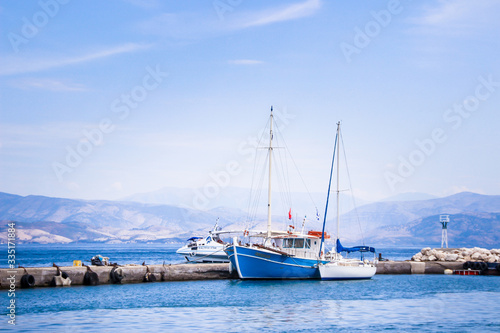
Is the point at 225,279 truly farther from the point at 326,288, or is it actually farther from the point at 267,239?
the point at 326,288

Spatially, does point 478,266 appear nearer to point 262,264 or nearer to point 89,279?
point 262,264

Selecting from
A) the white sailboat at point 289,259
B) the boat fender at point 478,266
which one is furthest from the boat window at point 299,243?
the boat fender at point 478,266

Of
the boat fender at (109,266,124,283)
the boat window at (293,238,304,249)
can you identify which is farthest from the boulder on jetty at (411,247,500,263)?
the boat fender at (109,266,124,283)

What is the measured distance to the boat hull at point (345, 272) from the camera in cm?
5009

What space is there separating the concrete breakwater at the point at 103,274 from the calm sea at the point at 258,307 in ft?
2.85

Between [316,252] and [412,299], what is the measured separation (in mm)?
12422

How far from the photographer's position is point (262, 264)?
158 feet

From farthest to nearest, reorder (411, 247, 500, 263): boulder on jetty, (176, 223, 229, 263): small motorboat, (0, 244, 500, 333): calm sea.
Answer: (411, 247, 500, 263): boulder on jetty → (176, 223, 229, 263): small motorboat → (0, 244, 500, 333): calm sea

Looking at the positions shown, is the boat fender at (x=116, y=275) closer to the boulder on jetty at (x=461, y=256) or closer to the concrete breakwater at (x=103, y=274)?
the concrete breakwater at (x=103, y=274)

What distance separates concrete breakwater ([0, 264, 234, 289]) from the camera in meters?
39.2

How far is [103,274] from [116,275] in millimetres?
971

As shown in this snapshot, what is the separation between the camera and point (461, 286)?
48.5 metres

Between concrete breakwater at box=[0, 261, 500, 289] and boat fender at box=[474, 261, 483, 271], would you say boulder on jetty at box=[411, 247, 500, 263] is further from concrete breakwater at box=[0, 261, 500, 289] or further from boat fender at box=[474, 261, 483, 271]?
concrete breakwater at box=[0, 261, 500, 289]

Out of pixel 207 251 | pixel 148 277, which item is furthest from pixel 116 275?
pixel 207 251
